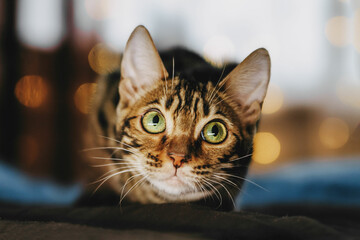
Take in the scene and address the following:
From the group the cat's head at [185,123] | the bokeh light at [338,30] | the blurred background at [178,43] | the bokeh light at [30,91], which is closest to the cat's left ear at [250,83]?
the cat's head at [185,123]

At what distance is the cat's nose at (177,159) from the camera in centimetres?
58

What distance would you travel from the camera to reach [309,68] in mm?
2031

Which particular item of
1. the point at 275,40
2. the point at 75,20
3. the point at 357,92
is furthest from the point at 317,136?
the point at 75,20

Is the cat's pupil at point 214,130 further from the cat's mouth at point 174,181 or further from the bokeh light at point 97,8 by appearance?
the bokeh light at point 97,8

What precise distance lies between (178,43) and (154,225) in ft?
3.53

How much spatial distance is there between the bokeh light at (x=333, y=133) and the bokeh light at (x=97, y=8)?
5.44 feet

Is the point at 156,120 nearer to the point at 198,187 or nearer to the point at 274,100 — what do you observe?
the point at 198,187

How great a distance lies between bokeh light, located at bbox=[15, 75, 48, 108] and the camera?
1569 mm

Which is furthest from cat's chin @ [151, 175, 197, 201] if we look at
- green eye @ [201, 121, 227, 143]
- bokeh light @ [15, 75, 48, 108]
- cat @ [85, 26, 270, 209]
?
bokeh light @ [15, 75, 48, 108]

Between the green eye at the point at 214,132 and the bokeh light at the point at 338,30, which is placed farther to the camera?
the bokeh light at the point at 338,30

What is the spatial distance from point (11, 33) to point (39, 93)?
343 mm

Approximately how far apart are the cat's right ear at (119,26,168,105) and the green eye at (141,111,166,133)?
8 centimetres

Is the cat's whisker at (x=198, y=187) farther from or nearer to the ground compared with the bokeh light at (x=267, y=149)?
farther from the ground

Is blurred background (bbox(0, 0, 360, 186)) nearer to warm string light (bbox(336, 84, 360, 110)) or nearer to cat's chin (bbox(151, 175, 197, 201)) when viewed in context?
warm string light (bbox(336, 84, 360, 110))
